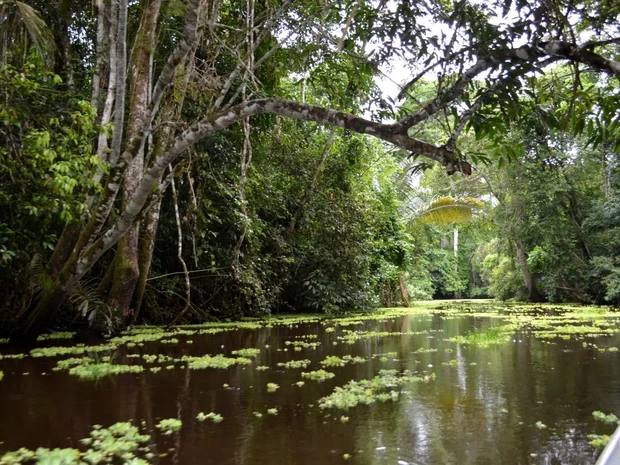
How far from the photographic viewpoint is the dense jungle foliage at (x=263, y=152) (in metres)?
3.75

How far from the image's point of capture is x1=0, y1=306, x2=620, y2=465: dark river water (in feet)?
7.40

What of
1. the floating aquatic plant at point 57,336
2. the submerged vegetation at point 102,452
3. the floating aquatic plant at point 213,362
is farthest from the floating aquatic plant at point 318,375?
the floating aquatic plant at point 57,336

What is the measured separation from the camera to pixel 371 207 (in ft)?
41.8

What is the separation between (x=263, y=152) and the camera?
988 centimetres

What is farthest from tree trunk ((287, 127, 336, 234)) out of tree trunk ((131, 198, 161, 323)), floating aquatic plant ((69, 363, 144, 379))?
floating aquatic plant ((69, 363, 144, 379))

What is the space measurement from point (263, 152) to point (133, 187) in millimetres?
3725

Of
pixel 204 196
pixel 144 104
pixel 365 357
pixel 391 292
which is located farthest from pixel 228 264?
pixel 391 292

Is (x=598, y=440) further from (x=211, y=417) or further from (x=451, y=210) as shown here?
(x=451, y=210)

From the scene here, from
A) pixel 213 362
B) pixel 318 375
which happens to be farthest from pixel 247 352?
pixel 318 375

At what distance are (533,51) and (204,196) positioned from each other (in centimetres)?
620

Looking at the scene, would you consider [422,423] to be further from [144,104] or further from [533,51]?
[144,104]

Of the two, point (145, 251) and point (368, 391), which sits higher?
point (145, 251)

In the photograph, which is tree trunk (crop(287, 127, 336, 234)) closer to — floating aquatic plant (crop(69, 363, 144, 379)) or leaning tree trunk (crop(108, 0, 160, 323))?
leaning tree trunk (crop(108, 0, 160, 323))

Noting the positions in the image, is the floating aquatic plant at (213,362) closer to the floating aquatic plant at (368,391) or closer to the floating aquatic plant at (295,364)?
the floating aquatic plant at (295,364)
